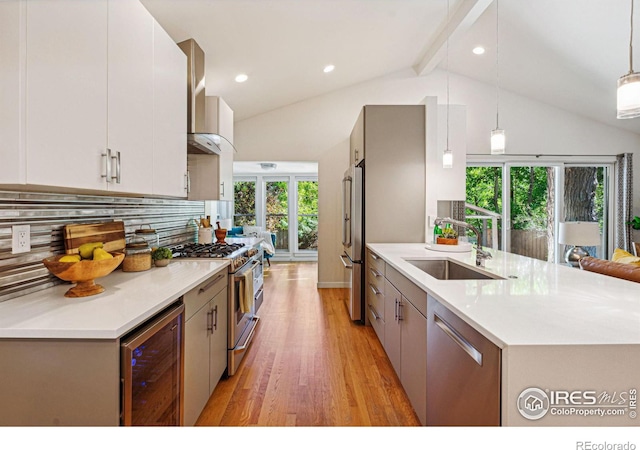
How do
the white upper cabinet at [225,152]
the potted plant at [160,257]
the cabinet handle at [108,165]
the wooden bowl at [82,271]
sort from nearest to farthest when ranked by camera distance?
the wooden bowl at [82,271] < the cabinet handle at [108,165] < the potted plant at [160,257] < the white upper cabinet at [225,152]

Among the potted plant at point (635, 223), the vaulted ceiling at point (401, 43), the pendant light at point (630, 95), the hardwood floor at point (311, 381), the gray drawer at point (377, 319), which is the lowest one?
the hardwood floor at point (311, 381)

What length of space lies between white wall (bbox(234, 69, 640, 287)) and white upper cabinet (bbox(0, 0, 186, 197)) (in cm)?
344

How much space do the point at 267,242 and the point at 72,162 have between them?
5688 millimetres

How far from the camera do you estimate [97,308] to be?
1312 mm

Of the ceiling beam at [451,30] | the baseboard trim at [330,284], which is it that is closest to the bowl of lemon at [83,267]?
the ceiling beam at [451,30]

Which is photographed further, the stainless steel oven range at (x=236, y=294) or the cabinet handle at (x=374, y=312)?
the cabinet handle at (x=374, y=312)

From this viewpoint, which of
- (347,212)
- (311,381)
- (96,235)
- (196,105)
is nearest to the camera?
(96,235)

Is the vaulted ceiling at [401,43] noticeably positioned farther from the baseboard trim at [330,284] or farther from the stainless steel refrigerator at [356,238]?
the baseboard trim at [330,284]

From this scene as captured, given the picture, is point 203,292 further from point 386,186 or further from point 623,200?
point 623,200

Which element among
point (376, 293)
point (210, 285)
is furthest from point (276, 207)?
point (210, 285)

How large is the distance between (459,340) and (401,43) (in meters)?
4.21

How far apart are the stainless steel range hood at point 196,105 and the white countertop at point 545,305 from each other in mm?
1743

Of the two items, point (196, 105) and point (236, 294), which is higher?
point (196, 105)

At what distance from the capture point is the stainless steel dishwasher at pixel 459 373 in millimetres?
1074
